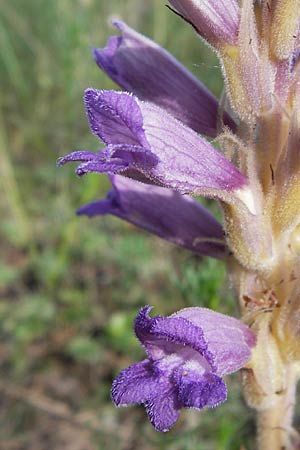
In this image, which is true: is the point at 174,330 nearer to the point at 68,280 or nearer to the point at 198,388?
the point at 198,388

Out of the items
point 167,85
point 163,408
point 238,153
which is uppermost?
point 167,85

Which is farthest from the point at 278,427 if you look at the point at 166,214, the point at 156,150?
the point at 156,150

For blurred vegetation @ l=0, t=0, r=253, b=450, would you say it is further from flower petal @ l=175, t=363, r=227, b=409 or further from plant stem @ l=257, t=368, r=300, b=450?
flower petal @ l=175, t=363, r=227, b=409

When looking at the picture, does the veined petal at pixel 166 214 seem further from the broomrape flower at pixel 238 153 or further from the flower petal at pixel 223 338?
the flower petal at pixel 223 338

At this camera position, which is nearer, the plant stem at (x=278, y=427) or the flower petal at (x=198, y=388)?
the flower petal at (x=198, y=388)

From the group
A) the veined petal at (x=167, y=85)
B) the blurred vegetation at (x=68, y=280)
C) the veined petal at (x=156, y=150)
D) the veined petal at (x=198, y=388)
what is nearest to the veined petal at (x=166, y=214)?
the veined petal at (x=167, y=85)

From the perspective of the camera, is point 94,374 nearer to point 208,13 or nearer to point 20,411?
point 20,411
